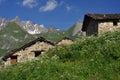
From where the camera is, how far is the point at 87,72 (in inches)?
884

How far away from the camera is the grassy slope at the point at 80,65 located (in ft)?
71.9

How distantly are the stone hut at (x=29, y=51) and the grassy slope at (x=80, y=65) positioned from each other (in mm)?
19629

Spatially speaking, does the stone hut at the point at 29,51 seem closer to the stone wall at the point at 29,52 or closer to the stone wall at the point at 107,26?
the stone wall at the point at 29,52

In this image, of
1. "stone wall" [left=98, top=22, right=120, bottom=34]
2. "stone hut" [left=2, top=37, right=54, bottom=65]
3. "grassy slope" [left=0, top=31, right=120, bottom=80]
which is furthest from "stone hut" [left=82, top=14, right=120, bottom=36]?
"grassy slope" [left=0, top=31, right=120, bottom=80]

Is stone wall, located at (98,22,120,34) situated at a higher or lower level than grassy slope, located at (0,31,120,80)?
higher

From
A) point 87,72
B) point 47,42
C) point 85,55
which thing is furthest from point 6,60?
point 87,72

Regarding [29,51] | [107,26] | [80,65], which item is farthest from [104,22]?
[80,65]

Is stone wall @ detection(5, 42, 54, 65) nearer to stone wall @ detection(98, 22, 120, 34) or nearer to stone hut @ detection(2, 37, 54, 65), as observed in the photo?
stone hut @ detection(2, 37, 54, 65)

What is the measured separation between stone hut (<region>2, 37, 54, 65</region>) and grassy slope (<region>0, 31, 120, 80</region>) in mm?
19629

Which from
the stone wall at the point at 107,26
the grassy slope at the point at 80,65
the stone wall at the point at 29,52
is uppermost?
the stone wall at the point at 107,26

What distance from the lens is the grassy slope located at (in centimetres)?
2192

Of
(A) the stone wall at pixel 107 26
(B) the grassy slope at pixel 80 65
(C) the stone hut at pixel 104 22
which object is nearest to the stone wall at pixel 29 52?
(C) the stone hut at pixel 104 22

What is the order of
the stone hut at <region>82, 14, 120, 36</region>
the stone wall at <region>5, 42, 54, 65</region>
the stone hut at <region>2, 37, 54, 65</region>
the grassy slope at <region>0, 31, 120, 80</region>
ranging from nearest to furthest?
the grassy slope at <region>0, 31, 120, 80</region>, the stone hut at <region>82, 14, 120, 36</region>, the stone wall at <region>5, 42, 54, 65</region>, the stone hut at <region>2, 37, 54, 65</region>

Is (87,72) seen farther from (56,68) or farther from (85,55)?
(85,55)
